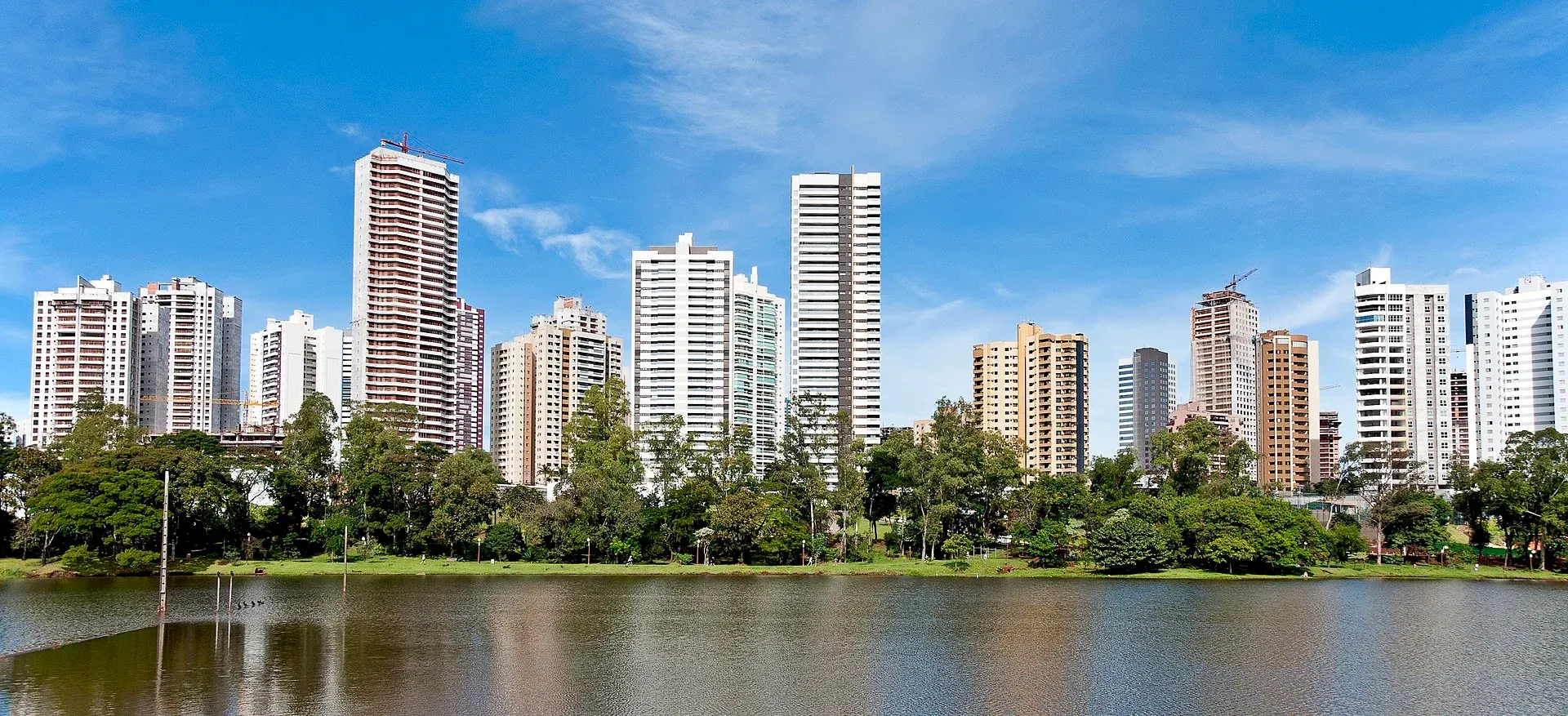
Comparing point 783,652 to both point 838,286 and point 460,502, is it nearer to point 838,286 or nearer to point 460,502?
point 460,502

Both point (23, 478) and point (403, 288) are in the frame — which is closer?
point (23, 478)

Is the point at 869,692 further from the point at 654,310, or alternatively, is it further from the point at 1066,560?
the point at 654,310

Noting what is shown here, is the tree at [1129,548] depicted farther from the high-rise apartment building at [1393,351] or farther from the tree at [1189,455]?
the high-rise apartment building at [1393,351]

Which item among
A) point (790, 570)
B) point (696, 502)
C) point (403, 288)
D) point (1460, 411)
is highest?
point (403, 288)

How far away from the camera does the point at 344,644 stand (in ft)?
148

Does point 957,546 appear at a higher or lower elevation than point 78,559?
higher

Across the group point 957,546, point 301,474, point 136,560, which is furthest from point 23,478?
point 957,546

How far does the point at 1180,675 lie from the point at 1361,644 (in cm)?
1282

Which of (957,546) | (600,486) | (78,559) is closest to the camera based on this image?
(78,559)

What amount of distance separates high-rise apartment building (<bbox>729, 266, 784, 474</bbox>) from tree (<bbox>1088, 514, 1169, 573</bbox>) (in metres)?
71.1

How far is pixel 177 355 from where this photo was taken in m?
194

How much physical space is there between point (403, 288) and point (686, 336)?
3895 cm

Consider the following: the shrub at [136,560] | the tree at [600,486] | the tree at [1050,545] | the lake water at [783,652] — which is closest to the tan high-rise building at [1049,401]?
the tree at [1050,545]

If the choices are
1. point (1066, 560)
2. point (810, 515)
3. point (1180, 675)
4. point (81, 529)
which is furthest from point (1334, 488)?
point (81, 529)
